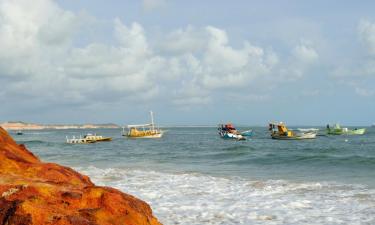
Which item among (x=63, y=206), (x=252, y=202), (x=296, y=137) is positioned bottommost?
(x=296, y=137)

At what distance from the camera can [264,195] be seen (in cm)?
1284

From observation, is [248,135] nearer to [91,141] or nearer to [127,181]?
[91,141]

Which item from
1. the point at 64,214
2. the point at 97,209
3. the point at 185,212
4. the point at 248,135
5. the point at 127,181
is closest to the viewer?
the point at 64,214

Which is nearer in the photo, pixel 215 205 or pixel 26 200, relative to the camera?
pixel 26 200

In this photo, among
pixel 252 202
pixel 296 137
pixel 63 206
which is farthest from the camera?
pixel 296 137

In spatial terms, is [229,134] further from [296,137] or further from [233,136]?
[296,137]

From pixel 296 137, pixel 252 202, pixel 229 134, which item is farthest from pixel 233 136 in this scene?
pixel 252 202

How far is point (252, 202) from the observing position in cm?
1146

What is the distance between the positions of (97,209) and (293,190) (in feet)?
33.7

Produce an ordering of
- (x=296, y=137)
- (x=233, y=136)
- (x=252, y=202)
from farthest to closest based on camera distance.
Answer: (x=233, y=136) < (x=296, y=137) < (x=252, y=202)

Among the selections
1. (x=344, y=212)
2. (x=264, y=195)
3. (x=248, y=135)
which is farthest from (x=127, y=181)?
(x=248, y=135)

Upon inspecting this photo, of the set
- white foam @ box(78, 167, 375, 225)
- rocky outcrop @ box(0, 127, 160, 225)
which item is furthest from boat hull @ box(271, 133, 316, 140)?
rocky outcrop @ box(0, 127, 160, 225)

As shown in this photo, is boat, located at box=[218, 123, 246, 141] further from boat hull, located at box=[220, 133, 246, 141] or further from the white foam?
the white foam

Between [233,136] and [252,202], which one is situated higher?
[252,202]
